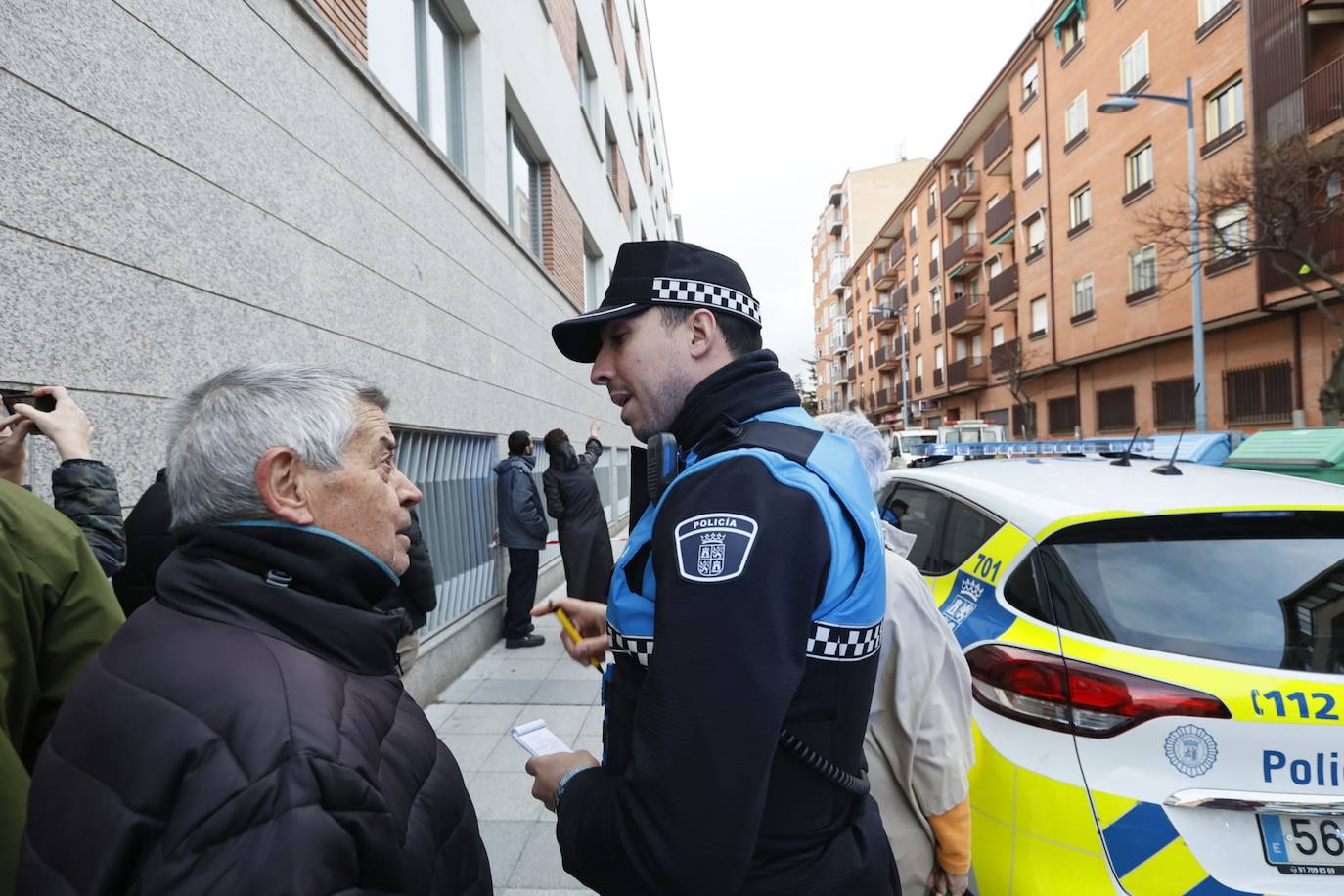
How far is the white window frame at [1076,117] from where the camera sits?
2400 centimetres

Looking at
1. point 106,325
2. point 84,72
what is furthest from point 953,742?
point 84,72

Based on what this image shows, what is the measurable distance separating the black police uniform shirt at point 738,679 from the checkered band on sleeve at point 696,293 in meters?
0.15

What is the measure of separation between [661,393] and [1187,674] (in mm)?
1773

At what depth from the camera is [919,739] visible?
196 centimetres

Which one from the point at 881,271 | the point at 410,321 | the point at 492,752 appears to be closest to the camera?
the point at 492,752

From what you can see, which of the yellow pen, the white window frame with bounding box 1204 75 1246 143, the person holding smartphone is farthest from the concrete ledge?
the white window frame with bounding box 1204 75 1246 143

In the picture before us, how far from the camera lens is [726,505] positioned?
44.4 inches

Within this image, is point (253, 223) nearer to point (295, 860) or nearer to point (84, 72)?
point (84, 72)

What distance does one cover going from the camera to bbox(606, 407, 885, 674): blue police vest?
1.19 metres

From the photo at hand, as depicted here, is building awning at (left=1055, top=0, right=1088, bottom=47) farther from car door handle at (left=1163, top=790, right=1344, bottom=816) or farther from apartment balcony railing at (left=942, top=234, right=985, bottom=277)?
car door handle at (left=1163, top=790, right=1344, bottom=816)

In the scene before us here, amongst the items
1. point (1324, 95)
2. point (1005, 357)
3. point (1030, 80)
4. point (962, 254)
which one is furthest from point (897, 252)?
point (1324, 95)

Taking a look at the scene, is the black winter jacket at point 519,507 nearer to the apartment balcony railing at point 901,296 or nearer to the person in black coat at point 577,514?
the person in black coat at point 577,514

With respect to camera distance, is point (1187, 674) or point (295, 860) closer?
point (295, 860)

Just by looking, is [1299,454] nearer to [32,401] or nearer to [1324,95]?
[32,401]
